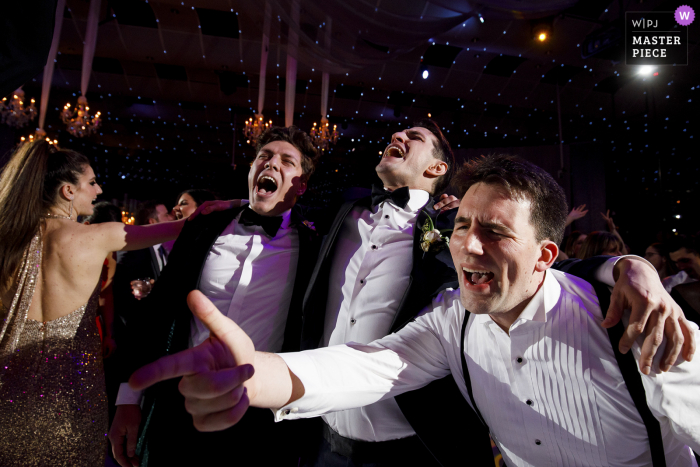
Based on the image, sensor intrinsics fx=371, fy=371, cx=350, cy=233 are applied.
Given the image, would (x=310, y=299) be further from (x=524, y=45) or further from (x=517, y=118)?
(x=517, y=118)

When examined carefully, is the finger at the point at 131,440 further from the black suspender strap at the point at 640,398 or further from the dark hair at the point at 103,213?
the dark hair at the point at 103,213

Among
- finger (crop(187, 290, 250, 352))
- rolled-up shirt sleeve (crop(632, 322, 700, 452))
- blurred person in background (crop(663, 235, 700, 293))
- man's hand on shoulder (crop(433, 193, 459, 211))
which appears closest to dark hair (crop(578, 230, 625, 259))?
blurred person in background (crop(663, 235, 700, 293))

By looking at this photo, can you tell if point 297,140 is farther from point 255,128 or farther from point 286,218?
point 255,128

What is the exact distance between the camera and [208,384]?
2.09ft

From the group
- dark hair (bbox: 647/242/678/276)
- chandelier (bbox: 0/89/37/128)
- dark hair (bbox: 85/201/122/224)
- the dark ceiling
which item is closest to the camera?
dark hair (bbox: 85/201/122/224)

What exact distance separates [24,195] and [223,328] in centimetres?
157

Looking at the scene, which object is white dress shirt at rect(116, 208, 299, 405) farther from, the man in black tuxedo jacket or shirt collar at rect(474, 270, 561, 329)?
shirt collar at rect(474, 270, 561, 329)

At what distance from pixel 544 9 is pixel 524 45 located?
109 inches

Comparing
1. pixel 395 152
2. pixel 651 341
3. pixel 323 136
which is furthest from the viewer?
pixel 323 136

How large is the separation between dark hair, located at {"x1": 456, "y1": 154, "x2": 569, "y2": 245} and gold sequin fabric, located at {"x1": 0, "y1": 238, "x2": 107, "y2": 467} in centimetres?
188

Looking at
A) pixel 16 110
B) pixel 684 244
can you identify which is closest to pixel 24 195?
pixel 684 244

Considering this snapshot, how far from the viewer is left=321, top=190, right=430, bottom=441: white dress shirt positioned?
4.67 ft

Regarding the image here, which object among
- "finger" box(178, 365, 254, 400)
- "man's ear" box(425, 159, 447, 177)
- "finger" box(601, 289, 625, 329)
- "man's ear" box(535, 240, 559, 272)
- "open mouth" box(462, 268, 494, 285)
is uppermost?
"man's ear" box(425, 159, 447, 177)

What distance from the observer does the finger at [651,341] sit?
0.89 meters
